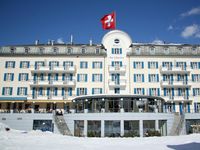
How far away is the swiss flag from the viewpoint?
5400cm

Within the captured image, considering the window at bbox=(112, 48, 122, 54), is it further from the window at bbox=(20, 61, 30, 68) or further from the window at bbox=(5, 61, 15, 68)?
the window at bbox=(5, 61, 15, 68)

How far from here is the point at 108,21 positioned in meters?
54.3

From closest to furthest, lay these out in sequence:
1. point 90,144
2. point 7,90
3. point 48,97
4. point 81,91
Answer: point 90,144 → point 48,97 → point 7,90 → point 81,91

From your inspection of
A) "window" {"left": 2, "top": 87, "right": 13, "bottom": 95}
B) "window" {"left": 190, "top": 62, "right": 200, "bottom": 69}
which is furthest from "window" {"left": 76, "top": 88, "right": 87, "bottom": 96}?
"window" {"left": 190, "top": 62, "right": 200, "bottom": 69}

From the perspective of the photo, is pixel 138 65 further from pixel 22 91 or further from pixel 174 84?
pixel 22 91

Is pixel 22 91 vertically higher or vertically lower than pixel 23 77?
lower

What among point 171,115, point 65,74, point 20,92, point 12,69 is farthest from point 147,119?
point 12,69

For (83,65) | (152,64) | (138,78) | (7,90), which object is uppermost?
(152,64)

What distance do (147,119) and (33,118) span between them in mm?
20758

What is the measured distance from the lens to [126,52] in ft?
196

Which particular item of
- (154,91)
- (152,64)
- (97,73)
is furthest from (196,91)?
(97,73)

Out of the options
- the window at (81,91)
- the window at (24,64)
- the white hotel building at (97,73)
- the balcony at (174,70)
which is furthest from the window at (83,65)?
the balcony at (174,70)

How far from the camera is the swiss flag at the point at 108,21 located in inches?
2126

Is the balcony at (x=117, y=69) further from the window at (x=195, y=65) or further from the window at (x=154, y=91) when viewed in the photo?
the window at (x=195, y=65)
